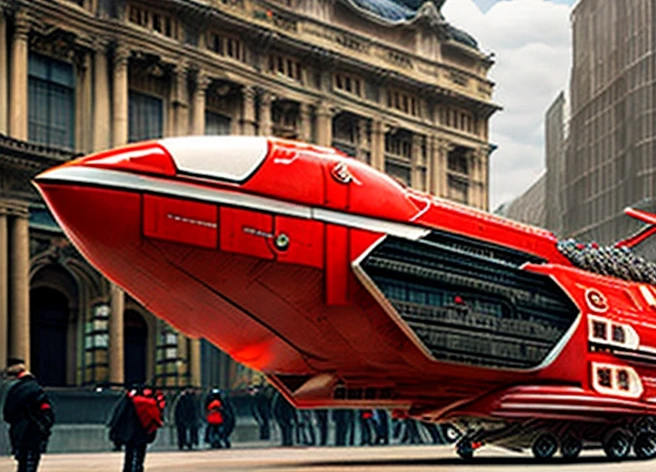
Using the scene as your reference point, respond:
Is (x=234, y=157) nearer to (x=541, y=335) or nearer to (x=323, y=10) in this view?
(x=541, y=335)

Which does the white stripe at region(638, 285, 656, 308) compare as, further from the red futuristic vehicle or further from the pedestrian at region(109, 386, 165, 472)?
the pedestrian at region(109, 386, 165, 472)

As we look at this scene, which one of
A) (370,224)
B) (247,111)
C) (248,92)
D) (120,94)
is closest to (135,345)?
(120,94)

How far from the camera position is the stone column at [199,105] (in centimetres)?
4859

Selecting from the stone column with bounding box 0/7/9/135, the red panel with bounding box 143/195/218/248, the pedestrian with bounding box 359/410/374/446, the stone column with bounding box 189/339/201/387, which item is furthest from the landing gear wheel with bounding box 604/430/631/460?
Answer: the stone column with bounding box 0/7/9/135

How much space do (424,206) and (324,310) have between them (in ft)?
9.46

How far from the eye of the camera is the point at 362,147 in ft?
188

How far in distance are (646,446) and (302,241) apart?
920cm

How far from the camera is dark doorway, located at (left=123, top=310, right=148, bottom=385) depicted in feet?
149

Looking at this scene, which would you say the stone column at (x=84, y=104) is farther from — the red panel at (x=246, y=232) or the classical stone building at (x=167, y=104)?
the red panel at (x=246, y=232)

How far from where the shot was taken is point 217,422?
109 ft

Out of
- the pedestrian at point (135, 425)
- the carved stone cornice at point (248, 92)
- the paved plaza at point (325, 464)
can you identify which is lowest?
the paved plaza at point (325, 464)

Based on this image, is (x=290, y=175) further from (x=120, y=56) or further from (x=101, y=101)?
(x=120, y=56)

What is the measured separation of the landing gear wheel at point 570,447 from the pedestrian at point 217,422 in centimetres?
1133

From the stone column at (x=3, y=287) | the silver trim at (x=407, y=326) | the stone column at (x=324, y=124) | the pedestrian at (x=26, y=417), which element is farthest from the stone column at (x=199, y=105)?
the pedestrian at (x=26, y=417)
